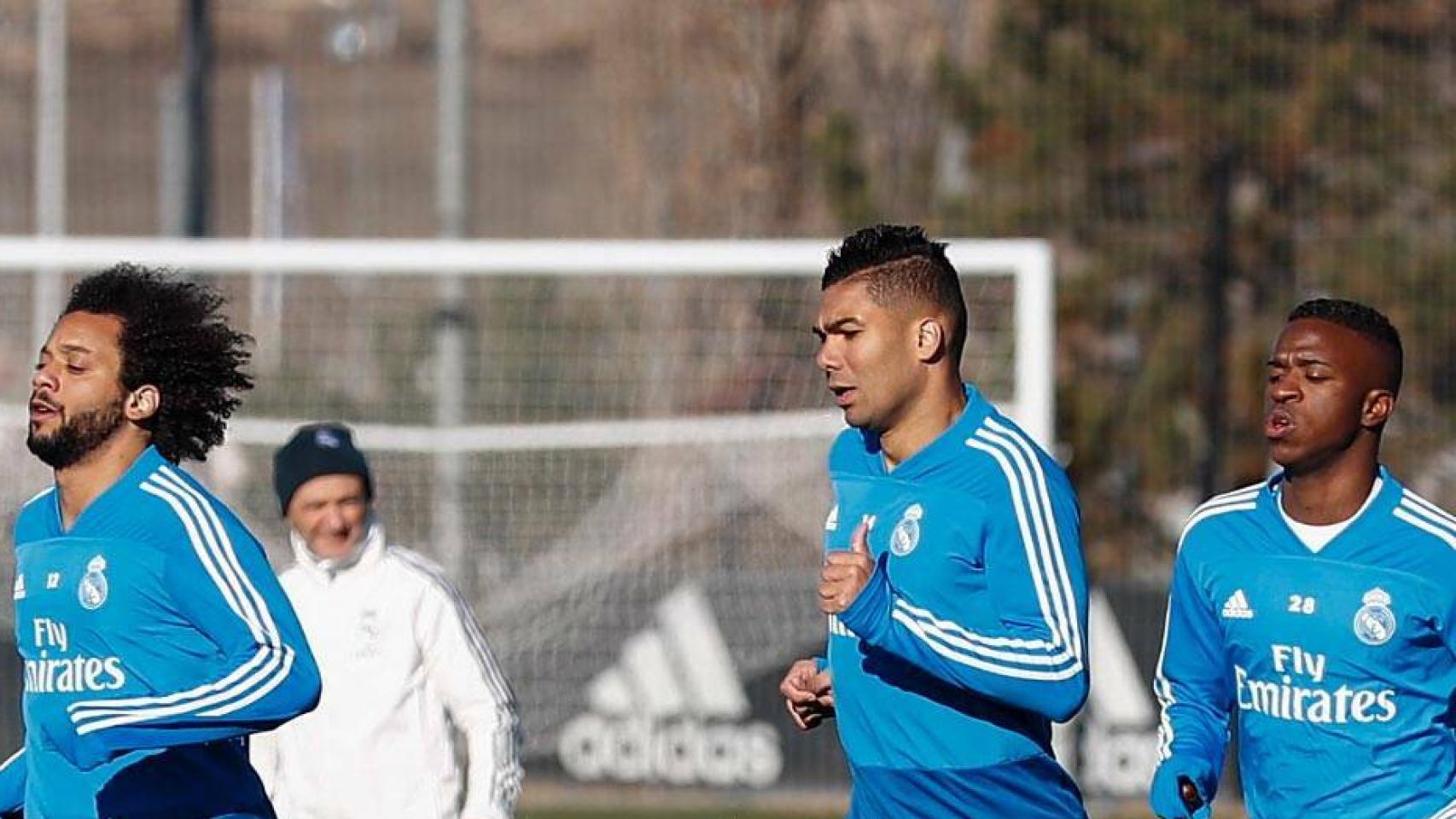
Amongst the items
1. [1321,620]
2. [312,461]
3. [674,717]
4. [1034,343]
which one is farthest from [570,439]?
[1321,620]

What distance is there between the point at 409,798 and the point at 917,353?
2.22 metres

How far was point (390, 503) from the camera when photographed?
1220cm

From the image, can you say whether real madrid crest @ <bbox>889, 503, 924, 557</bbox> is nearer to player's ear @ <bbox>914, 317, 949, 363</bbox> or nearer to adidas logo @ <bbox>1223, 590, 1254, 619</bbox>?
player's ear @ <bbox>914, 317, 949, 363</bbox>

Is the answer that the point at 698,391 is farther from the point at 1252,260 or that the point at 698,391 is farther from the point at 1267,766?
the point at 1267,766

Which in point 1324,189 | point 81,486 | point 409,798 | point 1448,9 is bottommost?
point 409,798

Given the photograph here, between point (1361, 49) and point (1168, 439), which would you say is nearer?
point (1168, 439)

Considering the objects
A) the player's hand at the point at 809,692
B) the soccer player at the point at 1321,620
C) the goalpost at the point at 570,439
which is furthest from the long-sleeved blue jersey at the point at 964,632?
the goalpost at the point at 570,439

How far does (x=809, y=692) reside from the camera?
5.52 metres

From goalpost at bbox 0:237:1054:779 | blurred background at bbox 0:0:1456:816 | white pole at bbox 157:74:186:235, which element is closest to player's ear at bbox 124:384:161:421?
blurred background at bbox 0:0:1456:816

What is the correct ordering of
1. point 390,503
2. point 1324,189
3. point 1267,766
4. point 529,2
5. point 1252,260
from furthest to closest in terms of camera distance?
point 529,2 → point 1324,189 → point 1252,260 → point 390,503 → point 1267,766

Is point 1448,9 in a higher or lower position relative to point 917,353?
higher

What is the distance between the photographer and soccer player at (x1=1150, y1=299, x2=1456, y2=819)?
226 inches

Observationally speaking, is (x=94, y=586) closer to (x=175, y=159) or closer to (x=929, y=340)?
(x=929, y=340)

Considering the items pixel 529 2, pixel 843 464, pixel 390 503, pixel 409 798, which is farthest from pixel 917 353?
pixel 529 2
